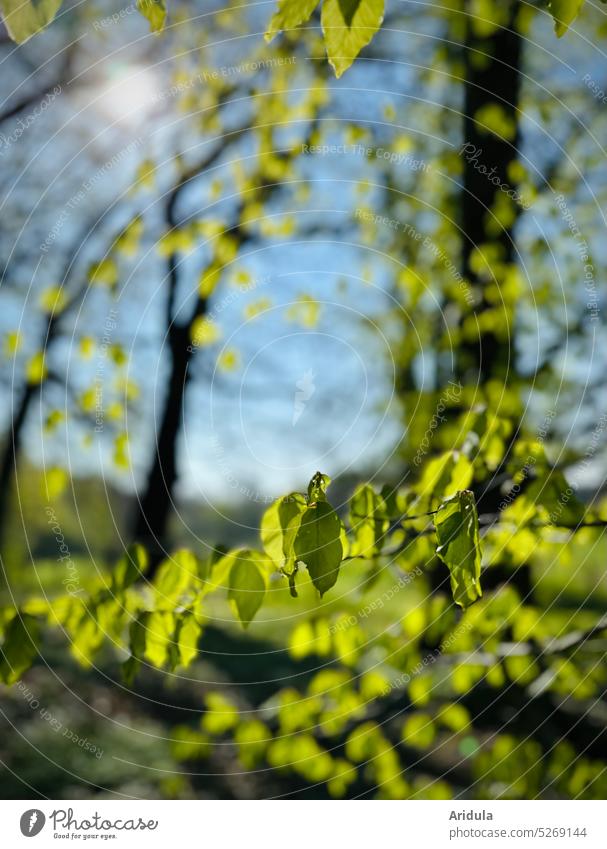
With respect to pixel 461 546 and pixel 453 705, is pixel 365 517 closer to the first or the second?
pixel 461 546

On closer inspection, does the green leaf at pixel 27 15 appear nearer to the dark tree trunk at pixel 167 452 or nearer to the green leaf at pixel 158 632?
the green leaf at pixel 158 632

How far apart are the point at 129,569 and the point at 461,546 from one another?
0.43 metres

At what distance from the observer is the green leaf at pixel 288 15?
546 mm

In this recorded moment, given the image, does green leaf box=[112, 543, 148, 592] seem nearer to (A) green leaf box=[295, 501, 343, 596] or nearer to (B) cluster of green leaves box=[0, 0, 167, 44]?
(A) green leaf box=[295, 501, 343, 596]

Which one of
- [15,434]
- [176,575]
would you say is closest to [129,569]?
[176,575]

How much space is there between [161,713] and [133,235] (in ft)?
10.5

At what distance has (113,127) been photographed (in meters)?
2.24

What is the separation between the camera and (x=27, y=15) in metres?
0.56

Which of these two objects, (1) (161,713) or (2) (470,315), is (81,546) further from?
(2) (470,315)

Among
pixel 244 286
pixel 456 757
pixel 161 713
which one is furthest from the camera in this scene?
pixel 161 713

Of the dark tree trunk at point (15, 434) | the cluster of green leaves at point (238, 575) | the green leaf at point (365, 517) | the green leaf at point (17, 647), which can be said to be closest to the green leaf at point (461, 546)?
the cluster of green leaves at point (238, 575)
